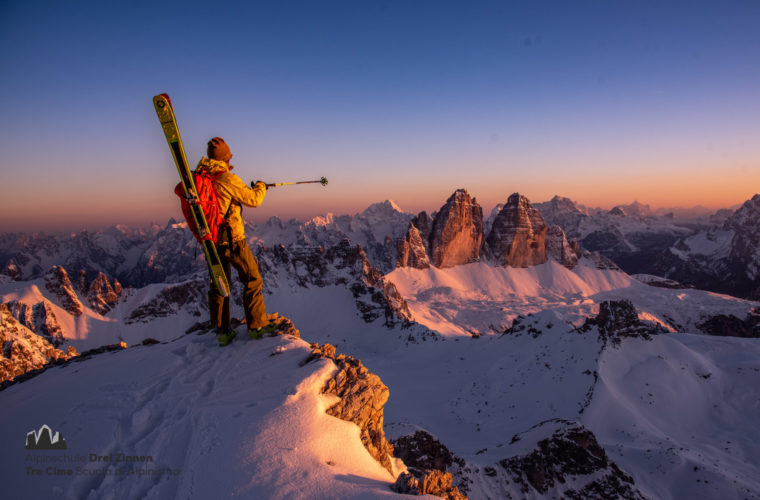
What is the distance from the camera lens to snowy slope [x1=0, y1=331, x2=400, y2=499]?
4309 mm

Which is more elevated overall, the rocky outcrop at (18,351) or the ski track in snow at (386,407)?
the ski track in snow at (386,407)

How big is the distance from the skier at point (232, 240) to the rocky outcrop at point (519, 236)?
12177 centimetres

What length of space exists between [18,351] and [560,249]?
148 m

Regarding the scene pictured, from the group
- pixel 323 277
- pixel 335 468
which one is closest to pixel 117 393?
pixel 335 468

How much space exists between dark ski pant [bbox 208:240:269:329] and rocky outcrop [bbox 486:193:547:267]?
122 m

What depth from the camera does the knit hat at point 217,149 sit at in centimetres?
746

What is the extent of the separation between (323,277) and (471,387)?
5158cm

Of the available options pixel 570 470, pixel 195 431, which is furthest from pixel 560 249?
pixel 195 431

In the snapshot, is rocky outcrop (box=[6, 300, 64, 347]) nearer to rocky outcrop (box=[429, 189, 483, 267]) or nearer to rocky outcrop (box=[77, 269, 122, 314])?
rocky outcrop (box=[77, 269, 122, 314])

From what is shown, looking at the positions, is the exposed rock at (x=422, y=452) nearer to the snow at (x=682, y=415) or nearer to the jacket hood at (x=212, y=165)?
the snow at (x=682, y=415)

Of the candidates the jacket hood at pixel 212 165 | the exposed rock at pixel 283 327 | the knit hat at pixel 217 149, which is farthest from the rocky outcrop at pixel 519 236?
the jacket hood at pixel 212 165

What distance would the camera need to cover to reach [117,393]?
21.2 feet

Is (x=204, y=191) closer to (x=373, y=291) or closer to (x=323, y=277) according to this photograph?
(x=373, y=291)

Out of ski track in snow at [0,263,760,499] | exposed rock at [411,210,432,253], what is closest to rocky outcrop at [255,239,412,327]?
ski track in snow at [0,263,760,499]
